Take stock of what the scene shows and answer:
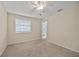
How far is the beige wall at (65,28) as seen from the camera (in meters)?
2.77

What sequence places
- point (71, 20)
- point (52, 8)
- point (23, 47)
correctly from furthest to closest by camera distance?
point (71, 20) → point (23, 47) → point (52, 8)

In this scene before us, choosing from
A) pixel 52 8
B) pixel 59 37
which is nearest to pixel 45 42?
pixel 59 37

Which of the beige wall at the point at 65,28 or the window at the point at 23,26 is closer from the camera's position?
the window at the point at 23,26

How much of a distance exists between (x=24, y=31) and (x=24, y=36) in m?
0.32

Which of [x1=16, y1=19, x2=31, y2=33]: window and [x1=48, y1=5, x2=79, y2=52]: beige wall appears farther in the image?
[x1=48, y1=5, x2=79, y2=52]: beige wall

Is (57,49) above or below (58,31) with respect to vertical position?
below

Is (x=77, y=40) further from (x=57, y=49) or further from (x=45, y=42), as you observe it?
(x=45, y=42)

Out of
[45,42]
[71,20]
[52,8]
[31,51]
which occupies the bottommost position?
[31,51]

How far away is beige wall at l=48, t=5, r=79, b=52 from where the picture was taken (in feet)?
9.07

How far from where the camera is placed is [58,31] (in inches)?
123

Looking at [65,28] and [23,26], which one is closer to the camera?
[23,26]

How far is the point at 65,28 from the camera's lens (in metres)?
3.00

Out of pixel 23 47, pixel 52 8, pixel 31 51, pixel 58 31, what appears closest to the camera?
pixel 52 8

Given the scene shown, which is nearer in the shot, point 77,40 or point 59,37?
point 77,40
